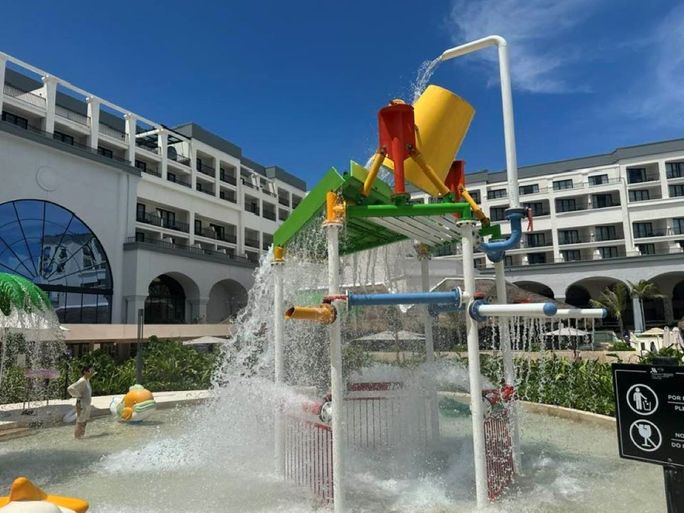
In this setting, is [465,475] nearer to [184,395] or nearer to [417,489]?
[417,489]

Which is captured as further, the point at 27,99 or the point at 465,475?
the point at 27,99

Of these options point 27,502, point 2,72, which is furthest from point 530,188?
point 27,502

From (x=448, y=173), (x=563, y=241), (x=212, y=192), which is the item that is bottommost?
(x=448, y=173)

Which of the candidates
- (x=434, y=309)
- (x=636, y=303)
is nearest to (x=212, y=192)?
(x=636, y=303)

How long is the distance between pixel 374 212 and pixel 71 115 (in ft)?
120

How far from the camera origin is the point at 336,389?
5566 millimetres

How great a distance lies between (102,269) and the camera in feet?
110

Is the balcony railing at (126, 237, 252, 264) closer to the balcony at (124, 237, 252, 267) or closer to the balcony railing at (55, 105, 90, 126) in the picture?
the balcony at (124, 237, 252, 267)

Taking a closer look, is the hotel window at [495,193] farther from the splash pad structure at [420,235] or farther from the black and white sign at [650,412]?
the black and white sign at [650,412]

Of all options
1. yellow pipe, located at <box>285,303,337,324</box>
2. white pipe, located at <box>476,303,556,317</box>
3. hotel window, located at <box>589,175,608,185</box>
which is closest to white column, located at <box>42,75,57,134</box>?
yellow pipe, located at <box>285,303,337,324</box>

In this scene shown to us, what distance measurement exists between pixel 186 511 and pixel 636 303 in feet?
156

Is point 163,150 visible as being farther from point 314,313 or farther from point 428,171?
point 314,313

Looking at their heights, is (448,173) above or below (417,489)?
above

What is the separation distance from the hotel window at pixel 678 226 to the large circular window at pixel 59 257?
50.4m
